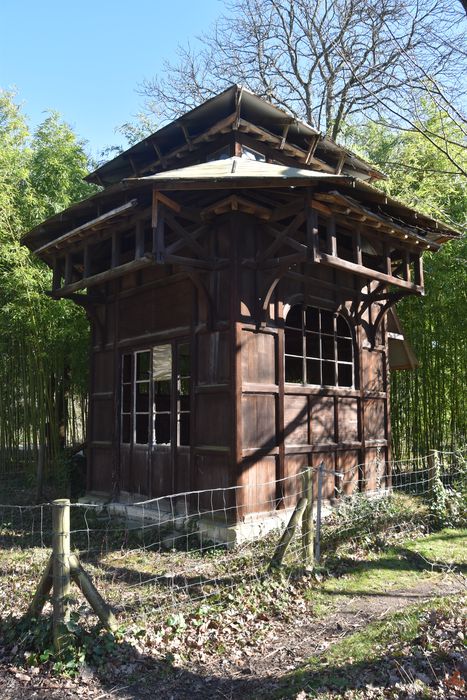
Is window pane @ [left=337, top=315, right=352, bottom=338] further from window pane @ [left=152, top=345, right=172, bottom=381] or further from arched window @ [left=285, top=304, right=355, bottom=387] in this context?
window pane @ [left=152, top=345, right=172, bottom=381]

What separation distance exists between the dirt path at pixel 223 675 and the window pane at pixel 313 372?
12.1 feet

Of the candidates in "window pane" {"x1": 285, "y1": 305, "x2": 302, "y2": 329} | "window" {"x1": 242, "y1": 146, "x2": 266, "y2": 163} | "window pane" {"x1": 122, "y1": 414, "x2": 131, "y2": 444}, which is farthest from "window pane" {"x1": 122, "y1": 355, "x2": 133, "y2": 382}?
"window" {"x1": 242, "y1": 146, "x2": 266, "y2": 163}

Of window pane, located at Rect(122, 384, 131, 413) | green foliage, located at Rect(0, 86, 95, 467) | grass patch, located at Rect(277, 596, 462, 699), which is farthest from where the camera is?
green foliage, located at Rect(0, 86, 95, 467)

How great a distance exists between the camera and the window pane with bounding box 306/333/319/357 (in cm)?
803

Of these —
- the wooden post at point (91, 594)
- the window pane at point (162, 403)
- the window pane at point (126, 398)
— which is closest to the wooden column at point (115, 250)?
the window pane at point (162, 403)

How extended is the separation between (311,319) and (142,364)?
2687 millimetres

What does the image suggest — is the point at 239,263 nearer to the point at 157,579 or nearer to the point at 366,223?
the point at 366,223

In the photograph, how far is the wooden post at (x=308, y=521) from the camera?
5.58 m

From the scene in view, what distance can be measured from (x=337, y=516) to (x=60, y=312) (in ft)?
20.0

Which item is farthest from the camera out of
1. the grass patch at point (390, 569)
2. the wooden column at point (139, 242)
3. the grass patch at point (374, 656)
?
the wooden column at point (139, 242)

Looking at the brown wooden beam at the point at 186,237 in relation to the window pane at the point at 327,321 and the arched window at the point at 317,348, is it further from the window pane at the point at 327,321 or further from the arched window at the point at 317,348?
the window pane at the point at 327,321

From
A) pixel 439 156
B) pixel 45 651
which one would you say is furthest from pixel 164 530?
pixel 439 156

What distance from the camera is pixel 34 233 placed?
8367mm

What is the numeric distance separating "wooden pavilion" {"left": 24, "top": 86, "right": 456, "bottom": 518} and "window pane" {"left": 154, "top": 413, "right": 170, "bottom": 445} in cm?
2
